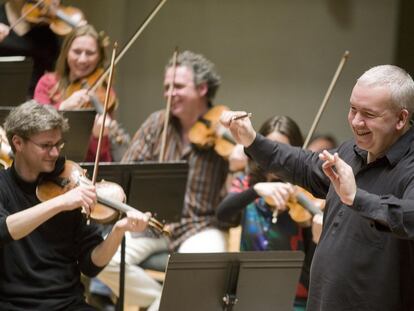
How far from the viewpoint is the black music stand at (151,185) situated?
138 inches

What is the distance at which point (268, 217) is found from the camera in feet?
12.9

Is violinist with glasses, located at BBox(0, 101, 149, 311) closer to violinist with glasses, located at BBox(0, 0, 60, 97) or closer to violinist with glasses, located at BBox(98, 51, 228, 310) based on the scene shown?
violinist with glasses, located at BBox(98, 51, 228, 310)

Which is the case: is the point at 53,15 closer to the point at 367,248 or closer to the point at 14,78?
the point at 14,78

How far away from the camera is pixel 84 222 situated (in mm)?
3213

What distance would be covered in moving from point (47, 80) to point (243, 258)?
1.76 meters

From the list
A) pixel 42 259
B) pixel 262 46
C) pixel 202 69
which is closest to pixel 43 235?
pixel 42 259

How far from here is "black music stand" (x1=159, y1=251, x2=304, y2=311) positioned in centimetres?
289

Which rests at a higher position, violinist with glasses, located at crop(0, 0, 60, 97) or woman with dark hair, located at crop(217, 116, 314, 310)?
violinist with glasses, located at crop(0, 0, 60, 97)

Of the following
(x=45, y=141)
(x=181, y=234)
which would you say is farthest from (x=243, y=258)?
(x=181, y=234)

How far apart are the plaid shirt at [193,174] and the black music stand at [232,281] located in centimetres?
128

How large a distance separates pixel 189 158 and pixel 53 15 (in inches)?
40.5

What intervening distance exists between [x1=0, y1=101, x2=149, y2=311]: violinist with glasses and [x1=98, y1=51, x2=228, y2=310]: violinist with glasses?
3.29ft

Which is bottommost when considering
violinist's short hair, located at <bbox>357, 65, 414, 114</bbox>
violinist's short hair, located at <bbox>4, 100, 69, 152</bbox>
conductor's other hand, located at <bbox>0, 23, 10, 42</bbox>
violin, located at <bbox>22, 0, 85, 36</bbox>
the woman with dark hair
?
the woman with dark hair

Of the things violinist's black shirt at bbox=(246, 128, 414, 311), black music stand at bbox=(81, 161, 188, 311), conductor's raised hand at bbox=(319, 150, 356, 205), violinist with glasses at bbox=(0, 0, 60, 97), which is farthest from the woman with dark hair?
conductor's raised hand at bbox=(319, 150, 356, 205)
